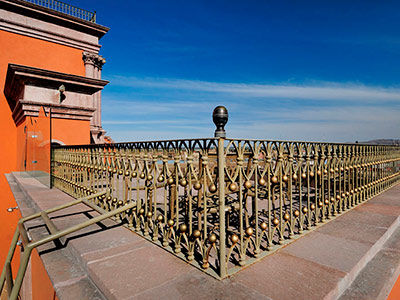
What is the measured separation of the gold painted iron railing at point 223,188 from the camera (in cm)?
212

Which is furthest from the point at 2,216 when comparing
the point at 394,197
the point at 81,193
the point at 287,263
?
the point at 394,197

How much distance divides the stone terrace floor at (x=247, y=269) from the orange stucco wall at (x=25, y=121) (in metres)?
8.30

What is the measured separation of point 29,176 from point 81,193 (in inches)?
241

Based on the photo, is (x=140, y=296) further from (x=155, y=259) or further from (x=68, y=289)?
(x=68, y=289)

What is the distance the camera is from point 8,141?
1212cm

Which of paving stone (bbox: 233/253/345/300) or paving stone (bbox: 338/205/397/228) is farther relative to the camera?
paving stone (bbox: 338/205/397/228)

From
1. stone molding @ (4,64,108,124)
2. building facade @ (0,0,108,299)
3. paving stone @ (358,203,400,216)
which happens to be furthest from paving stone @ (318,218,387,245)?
stone molding @ (4,64,108,124)

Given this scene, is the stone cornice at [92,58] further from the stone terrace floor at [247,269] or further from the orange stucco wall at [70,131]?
the stone terrace floor at [247,269]

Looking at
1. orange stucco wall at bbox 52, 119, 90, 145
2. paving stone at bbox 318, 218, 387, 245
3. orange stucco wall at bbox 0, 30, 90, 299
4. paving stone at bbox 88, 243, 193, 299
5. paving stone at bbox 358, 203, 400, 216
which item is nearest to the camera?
paving stone at bbox 88, 243, 193, 299

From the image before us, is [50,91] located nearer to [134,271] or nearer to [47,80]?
[47,80]

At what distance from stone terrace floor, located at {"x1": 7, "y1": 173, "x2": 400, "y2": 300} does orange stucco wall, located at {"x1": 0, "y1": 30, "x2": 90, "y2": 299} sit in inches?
327

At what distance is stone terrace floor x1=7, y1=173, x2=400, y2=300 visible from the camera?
179cm

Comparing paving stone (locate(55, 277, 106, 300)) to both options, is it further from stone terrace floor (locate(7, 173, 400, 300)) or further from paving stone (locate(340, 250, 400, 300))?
paving stone (locate(340, 250, 400, 300))

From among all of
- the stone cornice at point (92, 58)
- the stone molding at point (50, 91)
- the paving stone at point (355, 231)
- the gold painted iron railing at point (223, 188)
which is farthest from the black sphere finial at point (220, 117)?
the stone cornice at point (92, 58)
